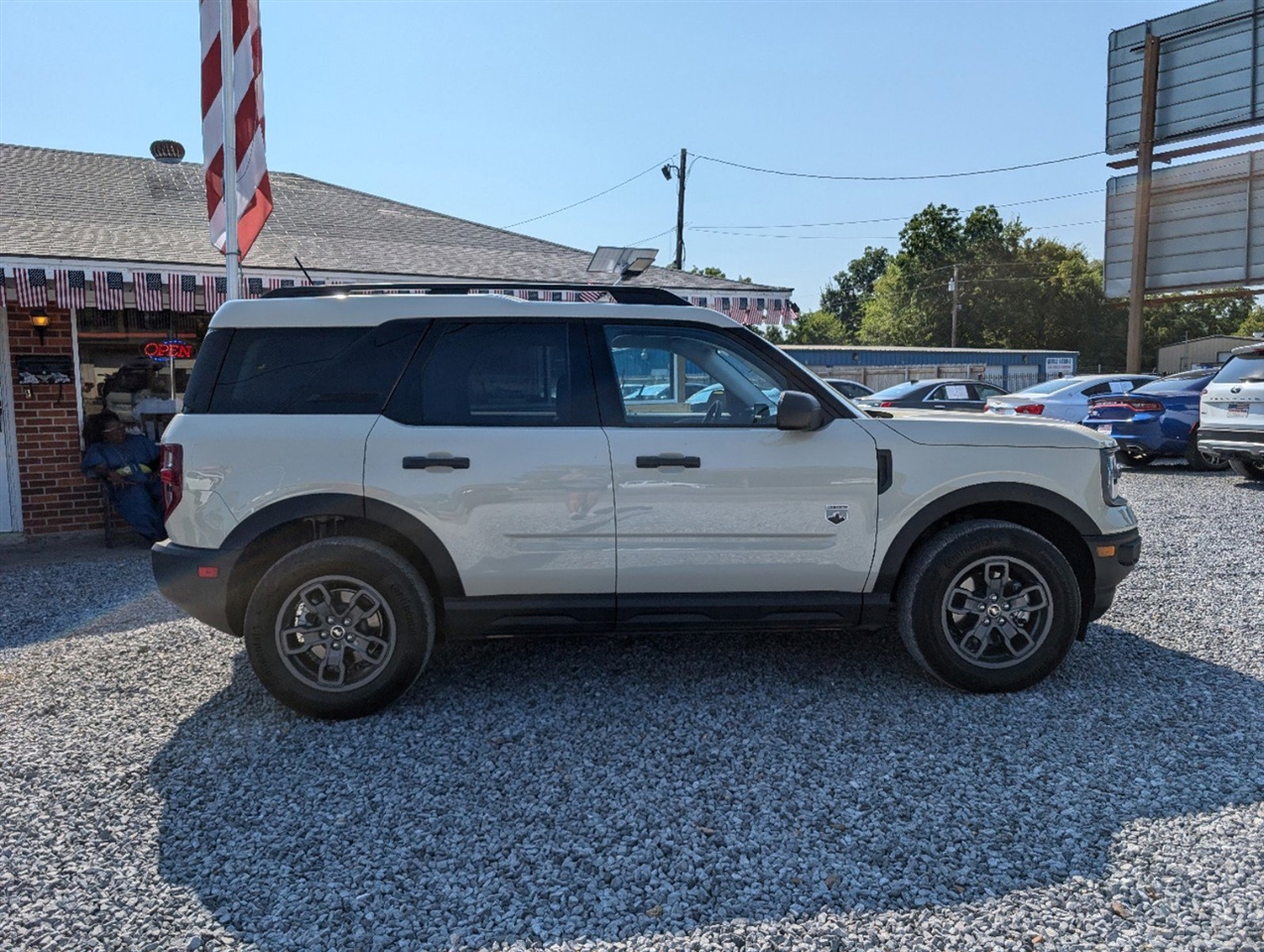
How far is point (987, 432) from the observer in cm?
412

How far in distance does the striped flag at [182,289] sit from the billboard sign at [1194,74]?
68.9 feet

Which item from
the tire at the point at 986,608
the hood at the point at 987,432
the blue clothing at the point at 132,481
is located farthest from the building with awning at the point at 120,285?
the tire at the point at 986,608

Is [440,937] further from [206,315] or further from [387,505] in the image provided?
[206,315]

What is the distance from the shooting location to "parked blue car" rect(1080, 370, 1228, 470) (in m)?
12.6

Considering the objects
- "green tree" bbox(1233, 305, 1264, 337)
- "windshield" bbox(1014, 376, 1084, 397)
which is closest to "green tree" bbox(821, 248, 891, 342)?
"green tree" bbox(1233, 305, 1264, 337)

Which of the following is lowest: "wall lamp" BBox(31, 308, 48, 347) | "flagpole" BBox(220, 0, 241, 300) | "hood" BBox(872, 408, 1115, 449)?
"hood" BBox(872, 408, 1115, 449)

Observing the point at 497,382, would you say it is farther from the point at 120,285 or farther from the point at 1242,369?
the point at 1242,369

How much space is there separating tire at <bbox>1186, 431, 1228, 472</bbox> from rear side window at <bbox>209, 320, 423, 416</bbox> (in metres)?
12.2

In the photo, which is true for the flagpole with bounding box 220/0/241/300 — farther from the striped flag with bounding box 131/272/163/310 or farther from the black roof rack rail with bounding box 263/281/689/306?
the black roof rack rail with bounding box 263/281/689/306

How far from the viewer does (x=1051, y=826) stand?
9.80ft

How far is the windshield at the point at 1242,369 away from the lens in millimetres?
10148

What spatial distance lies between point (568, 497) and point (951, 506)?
174cm

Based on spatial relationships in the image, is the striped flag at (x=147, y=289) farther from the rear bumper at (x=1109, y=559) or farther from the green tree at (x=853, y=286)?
the green tree at (x=853, y=286)

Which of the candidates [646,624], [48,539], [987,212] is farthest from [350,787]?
[987,212]
